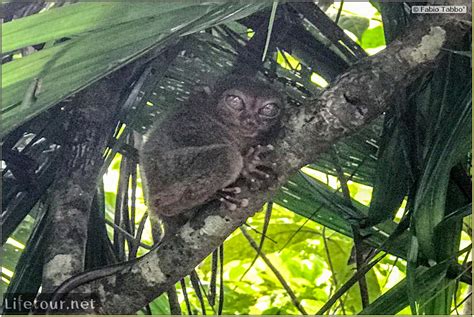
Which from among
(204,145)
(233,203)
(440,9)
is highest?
(440,9)

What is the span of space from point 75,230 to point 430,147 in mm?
607

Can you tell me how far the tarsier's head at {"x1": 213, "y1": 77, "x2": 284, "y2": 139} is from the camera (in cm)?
126

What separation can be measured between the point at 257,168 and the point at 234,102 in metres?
0.17

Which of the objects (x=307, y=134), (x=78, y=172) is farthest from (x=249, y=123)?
(x=78, y=172)

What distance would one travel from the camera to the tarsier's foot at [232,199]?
118 cm

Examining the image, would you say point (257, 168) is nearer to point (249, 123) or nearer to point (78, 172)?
point (249, 123)

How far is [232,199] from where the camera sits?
46.3 inches

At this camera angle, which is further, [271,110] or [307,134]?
[271,110]

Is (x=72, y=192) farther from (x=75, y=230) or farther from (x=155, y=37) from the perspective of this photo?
(x=155, y=37)

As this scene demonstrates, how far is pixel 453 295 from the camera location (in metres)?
1.27

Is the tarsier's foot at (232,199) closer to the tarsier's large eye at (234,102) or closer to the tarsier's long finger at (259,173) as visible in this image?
the tarsier's long finger at (259,173)

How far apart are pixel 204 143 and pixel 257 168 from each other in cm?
17

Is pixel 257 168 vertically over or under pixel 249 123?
under

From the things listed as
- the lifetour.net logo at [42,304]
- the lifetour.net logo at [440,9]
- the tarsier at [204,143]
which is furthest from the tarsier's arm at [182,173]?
the lifetour.net logo at [440,9]
